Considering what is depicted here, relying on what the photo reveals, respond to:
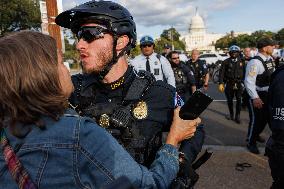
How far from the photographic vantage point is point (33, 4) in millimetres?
40375

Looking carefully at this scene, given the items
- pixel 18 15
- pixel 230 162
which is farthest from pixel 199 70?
pixel 18 15

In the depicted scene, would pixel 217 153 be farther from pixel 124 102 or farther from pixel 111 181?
pixel 111 181

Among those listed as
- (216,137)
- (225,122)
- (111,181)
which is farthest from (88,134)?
(225,122)

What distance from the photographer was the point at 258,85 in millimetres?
6461

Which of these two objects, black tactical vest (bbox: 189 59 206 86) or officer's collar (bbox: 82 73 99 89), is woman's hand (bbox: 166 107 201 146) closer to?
officer's collar (bbox: 82 73 99 89)

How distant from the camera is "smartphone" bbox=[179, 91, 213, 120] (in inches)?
75.7

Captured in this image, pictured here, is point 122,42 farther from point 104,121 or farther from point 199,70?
point 199,70

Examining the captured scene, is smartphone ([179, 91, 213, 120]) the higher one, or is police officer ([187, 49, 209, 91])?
smartphone ([179, 91, 213, 120])

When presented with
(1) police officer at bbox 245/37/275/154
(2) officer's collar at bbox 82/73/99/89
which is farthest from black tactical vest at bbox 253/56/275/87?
(2) officer's collar at bbox 82/73/99/89

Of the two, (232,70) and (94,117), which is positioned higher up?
(94,117)

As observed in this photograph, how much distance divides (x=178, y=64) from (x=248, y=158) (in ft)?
10.4

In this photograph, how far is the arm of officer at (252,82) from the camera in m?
6.18

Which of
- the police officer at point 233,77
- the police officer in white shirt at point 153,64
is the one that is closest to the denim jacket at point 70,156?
the police officer in white shirt at point 153,64

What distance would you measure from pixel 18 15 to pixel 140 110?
3985 centimetres
